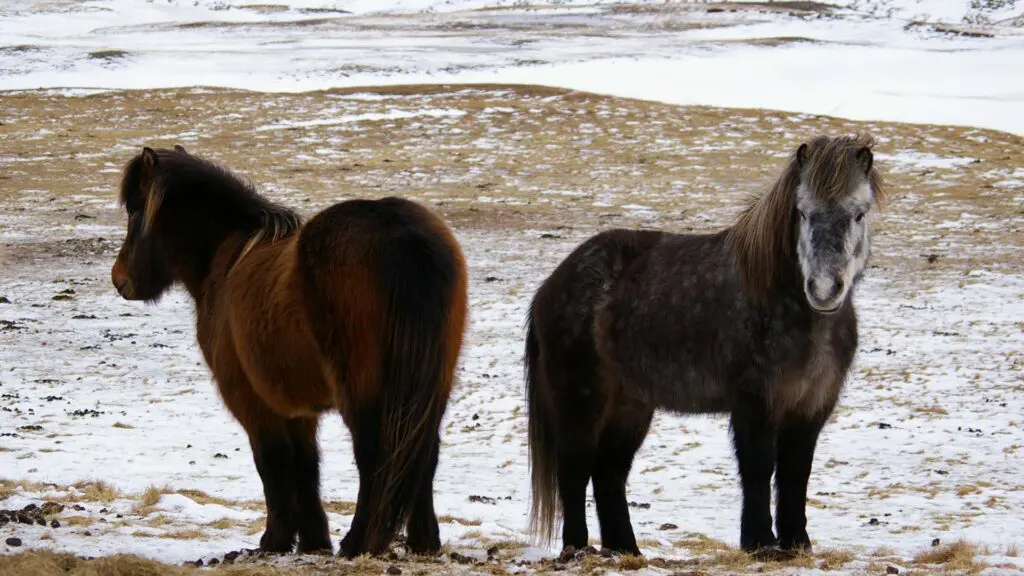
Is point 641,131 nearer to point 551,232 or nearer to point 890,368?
point 551,232

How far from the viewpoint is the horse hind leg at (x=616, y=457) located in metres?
5.64

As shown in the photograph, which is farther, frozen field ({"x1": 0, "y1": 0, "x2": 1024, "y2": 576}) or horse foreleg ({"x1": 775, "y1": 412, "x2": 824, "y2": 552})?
frozen field ({"x1": 0, "y1": 0, "x2": 1024, "y2": 576})

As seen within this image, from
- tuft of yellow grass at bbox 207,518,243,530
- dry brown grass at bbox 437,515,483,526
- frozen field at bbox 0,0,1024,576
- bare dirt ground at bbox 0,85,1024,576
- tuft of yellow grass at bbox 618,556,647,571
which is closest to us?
tuft of yellow grass at bbox 618,556,647,571

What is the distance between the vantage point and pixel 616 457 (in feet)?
18.7

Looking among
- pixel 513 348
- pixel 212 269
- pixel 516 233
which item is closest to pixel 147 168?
pixel 212 269

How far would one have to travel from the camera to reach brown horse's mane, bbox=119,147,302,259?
18.9ft

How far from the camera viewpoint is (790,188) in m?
5.02

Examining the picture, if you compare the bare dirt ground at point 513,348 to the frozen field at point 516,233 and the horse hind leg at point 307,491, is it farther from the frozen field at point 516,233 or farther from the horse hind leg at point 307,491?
the horse hind leg at point 307,491

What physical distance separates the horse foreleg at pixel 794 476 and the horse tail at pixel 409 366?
5.31ft

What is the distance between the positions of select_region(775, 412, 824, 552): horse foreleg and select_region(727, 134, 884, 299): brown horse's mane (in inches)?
25.5

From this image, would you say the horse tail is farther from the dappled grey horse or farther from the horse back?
the dappled grey horse

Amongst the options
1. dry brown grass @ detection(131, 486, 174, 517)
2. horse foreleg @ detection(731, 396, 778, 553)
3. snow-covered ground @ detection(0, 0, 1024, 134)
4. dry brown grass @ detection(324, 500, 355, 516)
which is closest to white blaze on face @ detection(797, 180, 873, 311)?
horse foreleg @ detection(731, 396, 778, 553)

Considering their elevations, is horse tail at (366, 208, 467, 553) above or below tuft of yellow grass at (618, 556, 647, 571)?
above

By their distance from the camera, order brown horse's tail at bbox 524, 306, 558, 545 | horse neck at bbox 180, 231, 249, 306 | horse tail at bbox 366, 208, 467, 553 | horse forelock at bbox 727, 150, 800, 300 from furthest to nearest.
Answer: brown horse's tail at bbox 524, 306, 558, 545 → horse neck at bbox 180, 231, 249, 306 → horse forelock at bbox 727, 150, 800, 300 → horse tail at bbox 366, 208, 467, 553
